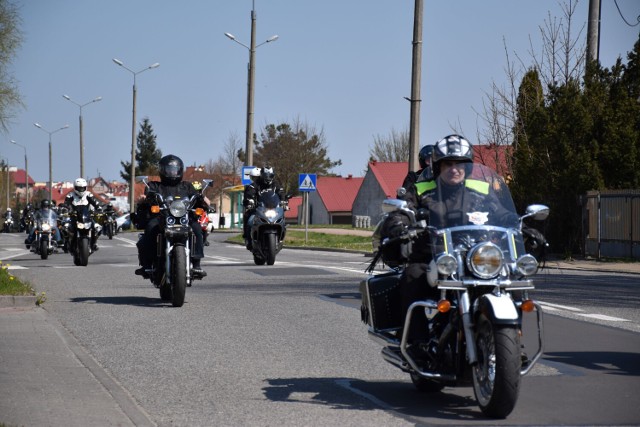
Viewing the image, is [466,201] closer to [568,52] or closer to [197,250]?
[197,250]

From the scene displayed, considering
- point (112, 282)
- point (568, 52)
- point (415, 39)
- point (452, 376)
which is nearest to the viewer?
point (452, 376)

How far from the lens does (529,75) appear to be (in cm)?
3416

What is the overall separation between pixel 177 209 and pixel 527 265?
24.0 ft

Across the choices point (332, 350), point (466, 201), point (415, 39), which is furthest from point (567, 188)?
point (466, 201)

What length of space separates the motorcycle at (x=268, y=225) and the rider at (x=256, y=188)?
150mm

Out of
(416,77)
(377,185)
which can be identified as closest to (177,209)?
(416,77)

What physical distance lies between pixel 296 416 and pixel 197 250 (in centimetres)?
704

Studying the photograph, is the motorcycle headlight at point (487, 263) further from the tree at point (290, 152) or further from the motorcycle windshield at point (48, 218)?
the tree at point (290, 152)

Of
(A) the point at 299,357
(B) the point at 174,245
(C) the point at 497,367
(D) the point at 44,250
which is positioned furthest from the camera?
(D) the point at 44,250

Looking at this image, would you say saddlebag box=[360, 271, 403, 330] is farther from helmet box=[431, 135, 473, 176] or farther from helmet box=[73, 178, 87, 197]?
helmet box=[73, 178, 87, 197]

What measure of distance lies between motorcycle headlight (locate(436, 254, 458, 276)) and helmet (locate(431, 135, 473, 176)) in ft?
2.74

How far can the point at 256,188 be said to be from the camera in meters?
22.2

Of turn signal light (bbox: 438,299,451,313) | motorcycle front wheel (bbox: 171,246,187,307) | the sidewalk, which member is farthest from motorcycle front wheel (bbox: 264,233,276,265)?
turn signal light (bbox: 438,299,451,313)

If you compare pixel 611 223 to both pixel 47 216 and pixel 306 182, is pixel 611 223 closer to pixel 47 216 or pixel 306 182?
pixel 306 182
